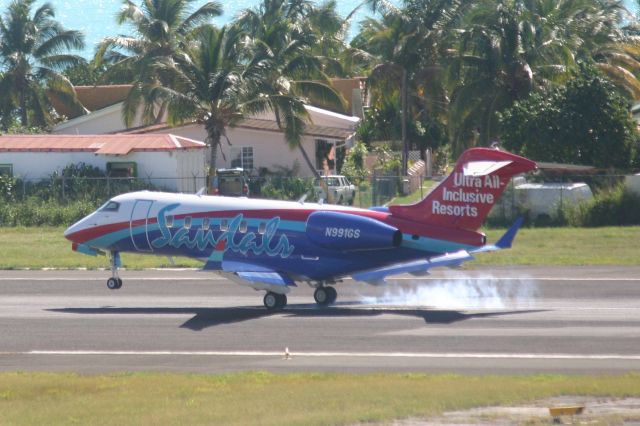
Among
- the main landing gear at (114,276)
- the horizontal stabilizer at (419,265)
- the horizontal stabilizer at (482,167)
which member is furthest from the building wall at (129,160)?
the horizontal stabilizer at (482,167)

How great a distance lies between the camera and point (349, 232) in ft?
83.5

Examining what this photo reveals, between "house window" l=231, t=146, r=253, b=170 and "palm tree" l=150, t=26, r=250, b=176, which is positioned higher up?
"palm tree" l=150, t=26, r=250, b=176

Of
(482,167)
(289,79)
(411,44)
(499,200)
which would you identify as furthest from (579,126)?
(482,167)

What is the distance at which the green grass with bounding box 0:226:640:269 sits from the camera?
3610cm

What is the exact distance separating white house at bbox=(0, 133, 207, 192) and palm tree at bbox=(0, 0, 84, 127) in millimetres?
17189

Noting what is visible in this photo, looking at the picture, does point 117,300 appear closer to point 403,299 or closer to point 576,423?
point 403,299

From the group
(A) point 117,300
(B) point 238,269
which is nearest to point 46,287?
(A) point 117,300

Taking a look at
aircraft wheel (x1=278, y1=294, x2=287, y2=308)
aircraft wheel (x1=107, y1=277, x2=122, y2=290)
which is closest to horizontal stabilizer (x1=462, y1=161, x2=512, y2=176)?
aircraft wheel (x1=278, y1=294, x2=287, y2=308)

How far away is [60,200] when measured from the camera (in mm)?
49969

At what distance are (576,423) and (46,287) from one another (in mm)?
20442

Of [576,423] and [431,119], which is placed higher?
[431,119]

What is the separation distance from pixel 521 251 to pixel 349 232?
14.9 m

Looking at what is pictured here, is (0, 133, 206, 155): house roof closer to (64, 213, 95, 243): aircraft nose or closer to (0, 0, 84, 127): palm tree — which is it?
(0, 0, 84, 127): palm tree

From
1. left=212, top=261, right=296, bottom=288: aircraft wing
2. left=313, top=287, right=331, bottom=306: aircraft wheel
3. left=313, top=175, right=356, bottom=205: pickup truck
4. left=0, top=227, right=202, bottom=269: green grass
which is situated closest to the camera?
left=212, top=261, right=296, bottom=288: aircraft wing
